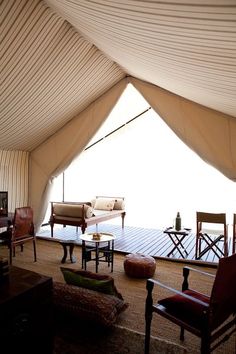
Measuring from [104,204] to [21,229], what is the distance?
3.39 m

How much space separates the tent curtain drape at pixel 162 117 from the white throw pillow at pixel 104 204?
77.9 inches

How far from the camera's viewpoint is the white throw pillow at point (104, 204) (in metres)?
7.43

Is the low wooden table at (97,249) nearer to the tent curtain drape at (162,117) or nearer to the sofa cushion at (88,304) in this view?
the sofa cushion at (88,304)

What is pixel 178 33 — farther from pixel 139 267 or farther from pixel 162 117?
pixel 139 267

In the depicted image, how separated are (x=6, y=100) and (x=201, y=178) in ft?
18.5

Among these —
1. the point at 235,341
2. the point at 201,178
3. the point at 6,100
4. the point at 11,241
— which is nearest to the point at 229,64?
the point at 235,341

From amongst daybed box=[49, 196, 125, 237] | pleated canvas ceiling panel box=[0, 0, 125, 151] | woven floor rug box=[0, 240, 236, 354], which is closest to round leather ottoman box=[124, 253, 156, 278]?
woven floor rug box=[0, 240, 236, 354]

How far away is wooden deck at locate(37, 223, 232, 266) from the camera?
481cm

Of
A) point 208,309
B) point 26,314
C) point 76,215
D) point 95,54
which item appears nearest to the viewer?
point 26,314

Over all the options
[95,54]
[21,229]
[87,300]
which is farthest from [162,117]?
[87,300]

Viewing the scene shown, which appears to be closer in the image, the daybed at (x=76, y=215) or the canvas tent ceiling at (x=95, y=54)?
the canvas tent ceiling at (x=95, y=54)

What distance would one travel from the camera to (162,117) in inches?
186


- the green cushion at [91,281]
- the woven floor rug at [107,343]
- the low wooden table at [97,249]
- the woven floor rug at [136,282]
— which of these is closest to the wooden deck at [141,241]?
the woven floor rug at [136,282]

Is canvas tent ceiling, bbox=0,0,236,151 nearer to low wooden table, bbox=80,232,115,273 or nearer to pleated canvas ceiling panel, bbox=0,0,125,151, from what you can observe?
pleated canvas ceiling panel, bbox=0,0,125,151
